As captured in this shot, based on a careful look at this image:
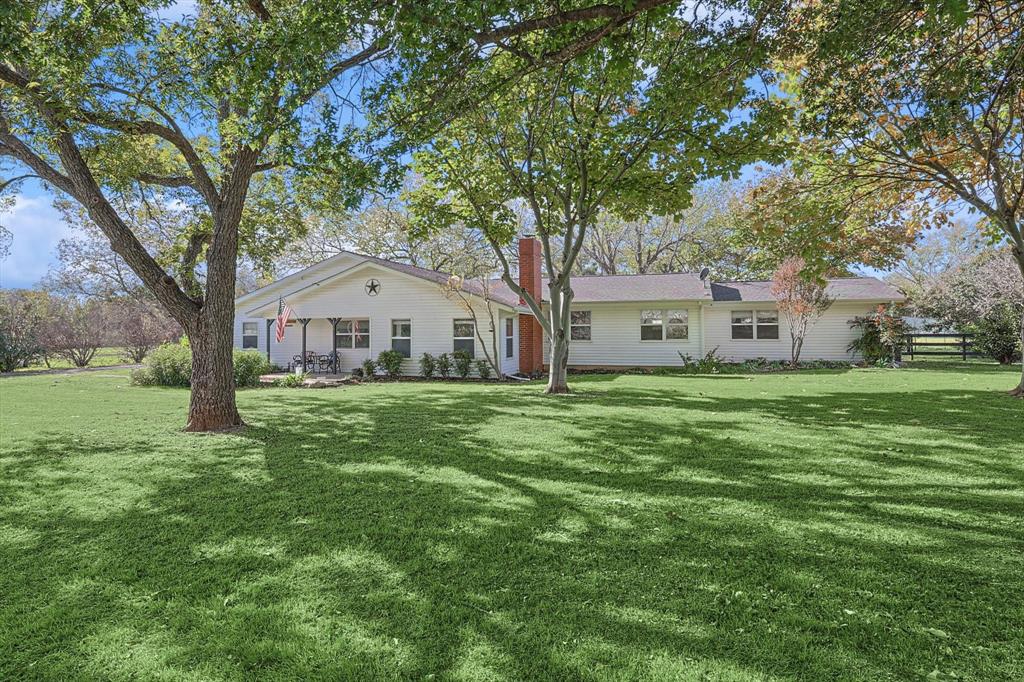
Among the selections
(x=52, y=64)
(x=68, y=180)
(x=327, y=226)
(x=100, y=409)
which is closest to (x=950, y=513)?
(x=52, y=64)

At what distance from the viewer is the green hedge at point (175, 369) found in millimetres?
15734

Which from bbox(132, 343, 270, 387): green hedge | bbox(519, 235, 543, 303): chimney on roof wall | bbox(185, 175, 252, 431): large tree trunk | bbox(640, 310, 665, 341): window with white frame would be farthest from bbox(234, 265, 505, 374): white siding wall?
bbox(185, 175, 252, 431): large tree trunk

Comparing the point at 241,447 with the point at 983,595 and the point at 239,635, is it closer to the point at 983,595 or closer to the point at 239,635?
the point at 239,635

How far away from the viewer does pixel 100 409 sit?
33.9ft

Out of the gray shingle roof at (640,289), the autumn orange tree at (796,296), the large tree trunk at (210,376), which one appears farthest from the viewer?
the gray shingle roof at (640,289)

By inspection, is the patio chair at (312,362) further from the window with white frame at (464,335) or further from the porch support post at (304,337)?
the window with white frame at (464,335)

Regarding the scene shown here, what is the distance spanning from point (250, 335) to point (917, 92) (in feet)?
70.7

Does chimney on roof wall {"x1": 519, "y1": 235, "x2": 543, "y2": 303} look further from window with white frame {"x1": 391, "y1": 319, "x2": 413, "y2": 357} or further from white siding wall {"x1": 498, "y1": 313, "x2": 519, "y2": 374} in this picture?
window with white frame {"x1": 391, "y1": 319, "x2": 413, "y2": 357}

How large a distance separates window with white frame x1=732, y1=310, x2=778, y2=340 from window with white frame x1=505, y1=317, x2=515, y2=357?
9069 millimetres

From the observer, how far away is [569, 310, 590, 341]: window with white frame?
2206 centimetres

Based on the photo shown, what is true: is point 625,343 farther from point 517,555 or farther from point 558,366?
point 517,555

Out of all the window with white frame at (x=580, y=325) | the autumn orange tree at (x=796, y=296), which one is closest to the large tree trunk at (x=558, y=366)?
the window with white frame at (x=580, y=325)

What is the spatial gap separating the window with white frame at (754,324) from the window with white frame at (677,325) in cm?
214

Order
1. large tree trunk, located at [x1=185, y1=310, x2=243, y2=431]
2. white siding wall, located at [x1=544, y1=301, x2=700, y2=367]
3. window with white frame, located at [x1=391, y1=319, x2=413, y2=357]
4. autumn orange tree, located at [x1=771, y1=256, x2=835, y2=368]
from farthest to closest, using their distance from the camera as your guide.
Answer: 1. white siding wall, located at [x1=544, y1=301, x2=700, y2=367]
2. autumn orange tree, located at [x1=771, y1=256, x2=835, y2=368]
3. window with white frame, located at [x1=391, y1=319, x2=413, y2=357]
4. large tree trunk, located at [x1=185, y1=310, x2=243, y2=431]
